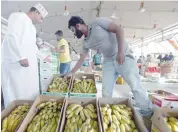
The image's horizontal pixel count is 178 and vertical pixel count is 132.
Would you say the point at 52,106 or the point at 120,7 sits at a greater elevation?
→ the point at 120,7

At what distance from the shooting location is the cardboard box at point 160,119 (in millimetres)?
1354

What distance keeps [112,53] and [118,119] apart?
0.93 metres

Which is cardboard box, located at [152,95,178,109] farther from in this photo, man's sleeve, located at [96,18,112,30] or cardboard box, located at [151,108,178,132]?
man's sleeve, located at [96,18,112,30]

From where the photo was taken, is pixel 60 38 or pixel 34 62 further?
pixel 60 38

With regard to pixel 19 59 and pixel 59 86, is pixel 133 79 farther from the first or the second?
pixel 19 59

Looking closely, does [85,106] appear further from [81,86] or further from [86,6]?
[86,6]

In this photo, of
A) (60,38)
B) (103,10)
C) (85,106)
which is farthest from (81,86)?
(103,10)

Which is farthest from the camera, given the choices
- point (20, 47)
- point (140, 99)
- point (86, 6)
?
point (86, 6)

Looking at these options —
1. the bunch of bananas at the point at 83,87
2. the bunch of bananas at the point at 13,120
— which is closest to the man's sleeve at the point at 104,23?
the bunch of bananas at the point at 83,87

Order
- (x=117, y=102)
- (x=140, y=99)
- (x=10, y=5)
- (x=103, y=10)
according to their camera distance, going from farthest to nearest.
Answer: (x=103, y=10) → (x=10, y=5) → (x=140, y=99) → (x=117, y=102)

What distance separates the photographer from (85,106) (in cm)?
196

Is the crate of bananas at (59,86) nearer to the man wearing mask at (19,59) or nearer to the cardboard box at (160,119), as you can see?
the man wearing mask at (19,59)

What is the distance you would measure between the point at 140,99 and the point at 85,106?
0.68 metres

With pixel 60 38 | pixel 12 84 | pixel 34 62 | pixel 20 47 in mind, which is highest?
pixel 60 38
